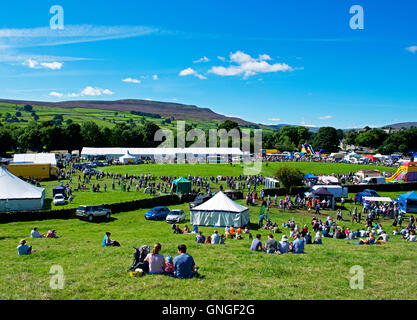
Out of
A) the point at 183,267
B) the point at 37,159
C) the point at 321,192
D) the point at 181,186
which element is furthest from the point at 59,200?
the point at 37,159

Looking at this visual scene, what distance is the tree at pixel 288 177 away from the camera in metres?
37.7

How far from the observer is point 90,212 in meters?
22.3

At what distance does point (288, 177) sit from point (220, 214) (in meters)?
19.1

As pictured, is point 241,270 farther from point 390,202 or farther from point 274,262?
point 390,202

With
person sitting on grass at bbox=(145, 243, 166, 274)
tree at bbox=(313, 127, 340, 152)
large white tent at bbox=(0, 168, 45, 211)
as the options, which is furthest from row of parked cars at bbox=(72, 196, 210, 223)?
tree at bbox=(313, 127, 340, 152)

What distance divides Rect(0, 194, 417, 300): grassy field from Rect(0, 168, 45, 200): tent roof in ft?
36.6

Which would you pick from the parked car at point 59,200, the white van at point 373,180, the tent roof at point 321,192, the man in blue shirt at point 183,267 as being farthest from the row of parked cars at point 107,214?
the white van at point 373,180

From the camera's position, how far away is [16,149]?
314 ft

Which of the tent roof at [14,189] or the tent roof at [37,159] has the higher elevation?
the tent roof at [37,159]

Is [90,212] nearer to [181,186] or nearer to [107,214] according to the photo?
[107,214]

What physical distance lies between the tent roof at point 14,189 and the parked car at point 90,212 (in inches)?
183

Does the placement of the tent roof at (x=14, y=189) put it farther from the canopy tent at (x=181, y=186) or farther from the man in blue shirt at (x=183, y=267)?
the man in blue shirt at (x=183, y=267)

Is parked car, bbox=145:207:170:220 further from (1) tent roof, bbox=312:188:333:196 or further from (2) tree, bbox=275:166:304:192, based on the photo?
(2) tree, bbox=275:166:304:192

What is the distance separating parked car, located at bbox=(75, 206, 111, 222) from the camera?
72.9 ft
